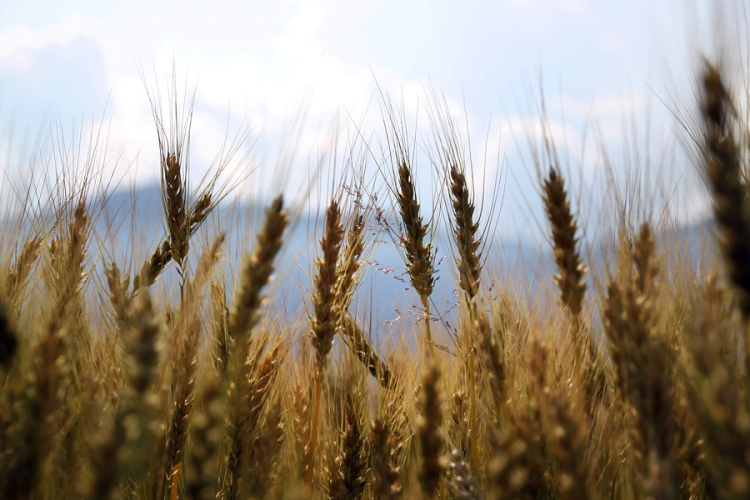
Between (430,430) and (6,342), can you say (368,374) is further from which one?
(6,342)

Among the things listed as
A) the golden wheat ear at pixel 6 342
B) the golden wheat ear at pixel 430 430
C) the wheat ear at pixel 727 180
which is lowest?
the golden wheat ear at pixel 430 430

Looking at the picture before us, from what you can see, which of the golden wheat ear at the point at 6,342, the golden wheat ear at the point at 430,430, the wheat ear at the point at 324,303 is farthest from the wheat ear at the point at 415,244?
the golden wheat ear at the point at 6,342

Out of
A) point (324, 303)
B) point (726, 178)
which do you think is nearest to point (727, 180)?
point (726, 178)

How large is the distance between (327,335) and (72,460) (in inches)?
27.6

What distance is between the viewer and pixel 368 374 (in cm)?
212

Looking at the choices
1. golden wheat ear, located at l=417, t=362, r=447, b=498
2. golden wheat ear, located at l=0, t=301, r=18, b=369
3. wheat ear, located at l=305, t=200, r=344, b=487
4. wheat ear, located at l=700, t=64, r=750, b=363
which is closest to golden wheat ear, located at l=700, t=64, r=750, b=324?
wheat ear, located at l=700, t=64, r=750, b=363

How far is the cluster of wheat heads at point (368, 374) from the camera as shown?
40.7 inches

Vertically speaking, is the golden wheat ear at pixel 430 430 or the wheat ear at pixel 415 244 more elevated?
the wheat ear at pixel 415 244

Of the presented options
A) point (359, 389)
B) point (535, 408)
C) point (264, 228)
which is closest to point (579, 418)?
point (535, 408)

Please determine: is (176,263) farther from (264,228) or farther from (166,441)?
(264,228)

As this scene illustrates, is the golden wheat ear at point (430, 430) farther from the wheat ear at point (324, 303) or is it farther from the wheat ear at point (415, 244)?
the wheat ear at point (415, 244)

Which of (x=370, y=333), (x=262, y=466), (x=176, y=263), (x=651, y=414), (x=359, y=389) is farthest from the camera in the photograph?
(x=370, y=333)

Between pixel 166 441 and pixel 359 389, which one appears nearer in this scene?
pixel 166 441

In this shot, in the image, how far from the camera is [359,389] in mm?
2051
